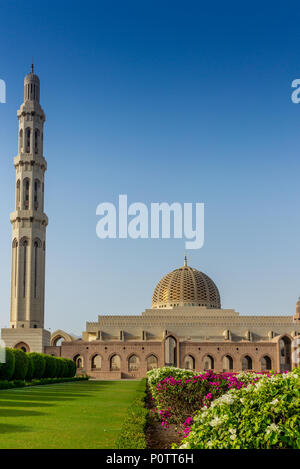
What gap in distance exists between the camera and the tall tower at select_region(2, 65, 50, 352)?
4047 centimetres

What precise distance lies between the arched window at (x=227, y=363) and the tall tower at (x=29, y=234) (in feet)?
47.4

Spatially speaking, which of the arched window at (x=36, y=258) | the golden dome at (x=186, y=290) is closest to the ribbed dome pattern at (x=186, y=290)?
the golden dome at (x=186, y=290)

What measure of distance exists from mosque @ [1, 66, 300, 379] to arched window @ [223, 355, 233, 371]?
0.26 ft

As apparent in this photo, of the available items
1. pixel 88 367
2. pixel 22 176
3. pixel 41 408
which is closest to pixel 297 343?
pixel 88 367

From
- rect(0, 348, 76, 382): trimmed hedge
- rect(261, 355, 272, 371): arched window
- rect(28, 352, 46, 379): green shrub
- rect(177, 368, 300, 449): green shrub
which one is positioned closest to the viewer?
rect(177, 368, 300, 449): green shrub

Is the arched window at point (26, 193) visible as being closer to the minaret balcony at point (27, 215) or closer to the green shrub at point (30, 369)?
the minaret balcony at point (27, 215)

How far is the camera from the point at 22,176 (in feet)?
139

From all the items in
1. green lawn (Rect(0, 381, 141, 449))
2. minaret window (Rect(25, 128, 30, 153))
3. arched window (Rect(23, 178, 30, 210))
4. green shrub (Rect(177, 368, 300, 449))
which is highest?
minaret window (Rect(25, 128, 30, 153))

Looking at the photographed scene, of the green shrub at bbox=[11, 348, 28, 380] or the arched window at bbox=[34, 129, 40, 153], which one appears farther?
the arched window at bbox=[34, 129, 40, 153]

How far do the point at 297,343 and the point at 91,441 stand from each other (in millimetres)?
36293

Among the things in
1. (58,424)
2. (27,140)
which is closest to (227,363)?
(27,140)

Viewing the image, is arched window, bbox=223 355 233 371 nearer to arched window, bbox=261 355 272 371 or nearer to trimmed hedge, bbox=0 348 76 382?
arched window, bbox=261 355 272 371

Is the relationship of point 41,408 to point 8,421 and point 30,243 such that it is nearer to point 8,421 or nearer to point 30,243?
point 8,421

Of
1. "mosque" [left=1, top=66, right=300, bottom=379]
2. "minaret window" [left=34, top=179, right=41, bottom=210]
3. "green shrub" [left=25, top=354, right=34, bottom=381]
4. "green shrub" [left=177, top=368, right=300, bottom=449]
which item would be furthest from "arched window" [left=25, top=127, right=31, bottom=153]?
"green shrub" [left=177, top=368, right=300, bottom=449]
